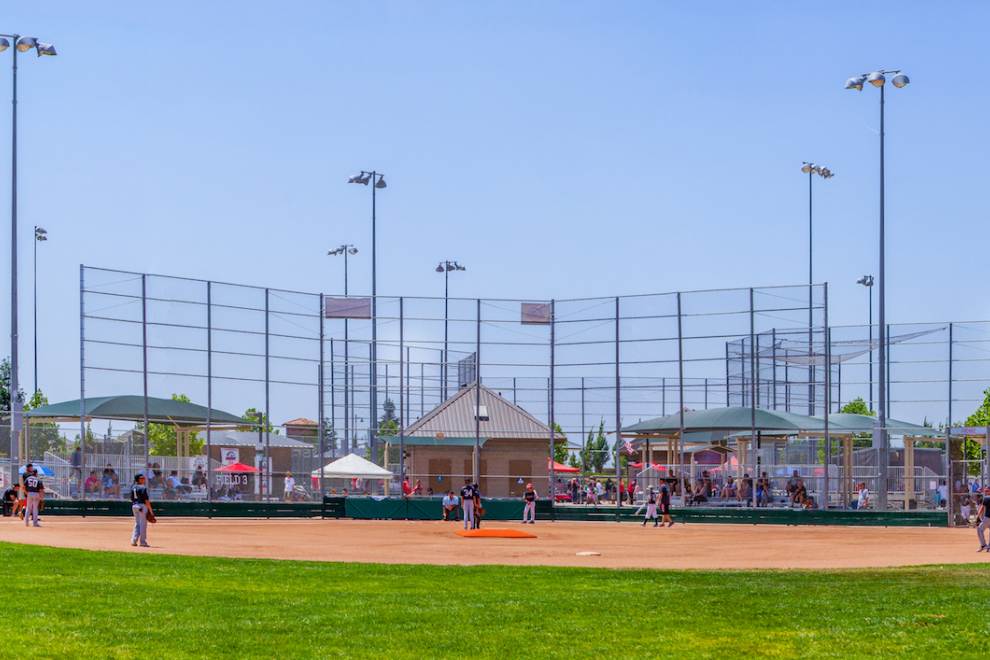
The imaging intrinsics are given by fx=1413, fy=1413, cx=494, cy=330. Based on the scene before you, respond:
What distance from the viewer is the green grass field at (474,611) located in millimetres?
14469

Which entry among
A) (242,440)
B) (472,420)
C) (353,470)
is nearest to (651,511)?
(353,470)

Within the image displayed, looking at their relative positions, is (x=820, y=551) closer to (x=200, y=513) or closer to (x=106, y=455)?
(x=200, y=513)

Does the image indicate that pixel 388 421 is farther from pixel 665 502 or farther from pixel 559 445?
pixel 665 502

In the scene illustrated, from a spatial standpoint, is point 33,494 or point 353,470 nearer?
point 33,494

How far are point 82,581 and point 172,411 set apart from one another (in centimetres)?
2927

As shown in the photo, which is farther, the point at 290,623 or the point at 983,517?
the point at 983,517

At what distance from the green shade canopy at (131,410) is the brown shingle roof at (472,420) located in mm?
11151

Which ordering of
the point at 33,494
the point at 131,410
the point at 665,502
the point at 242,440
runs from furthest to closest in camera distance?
the point at 242,440 < the point at 131,410 < the point at 665,502 < the point at 33,494

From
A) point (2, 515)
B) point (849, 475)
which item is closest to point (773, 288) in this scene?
point (849, 475)

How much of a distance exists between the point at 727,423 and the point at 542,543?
18302mm

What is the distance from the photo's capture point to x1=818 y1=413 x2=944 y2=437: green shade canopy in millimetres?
49906

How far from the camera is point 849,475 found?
5050cm

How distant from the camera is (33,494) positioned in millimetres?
36219

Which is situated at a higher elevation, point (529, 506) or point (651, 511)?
point (529, 506)
